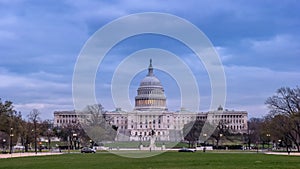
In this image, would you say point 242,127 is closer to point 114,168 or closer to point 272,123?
point 272,123

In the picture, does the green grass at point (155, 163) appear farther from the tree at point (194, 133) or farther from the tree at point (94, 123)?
the tree at point (194, 133)

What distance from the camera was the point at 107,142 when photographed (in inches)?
4904

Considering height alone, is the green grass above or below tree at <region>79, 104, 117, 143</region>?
below

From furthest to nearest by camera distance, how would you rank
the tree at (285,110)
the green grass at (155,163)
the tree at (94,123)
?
the tree at (94,123) → the tree at (285,110) → the green grass at (155,163)

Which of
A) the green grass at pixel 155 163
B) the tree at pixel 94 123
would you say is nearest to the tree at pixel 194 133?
the tree at pixel 94 123

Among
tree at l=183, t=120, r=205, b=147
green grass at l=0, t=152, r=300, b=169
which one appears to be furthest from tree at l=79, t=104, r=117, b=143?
green grass at l=0, t=152, r=300, b=169

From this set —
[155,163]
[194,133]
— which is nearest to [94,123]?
[194,133]

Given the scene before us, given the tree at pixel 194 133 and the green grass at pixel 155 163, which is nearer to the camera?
the green grass at pixel 155 163

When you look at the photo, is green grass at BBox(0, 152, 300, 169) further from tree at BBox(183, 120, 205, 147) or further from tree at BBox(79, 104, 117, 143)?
tree at BBox(183, 120, 205, 147)

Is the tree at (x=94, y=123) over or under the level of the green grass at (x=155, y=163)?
over

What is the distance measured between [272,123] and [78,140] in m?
51.5

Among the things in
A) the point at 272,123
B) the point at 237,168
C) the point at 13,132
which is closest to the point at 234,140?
the point at 272,123

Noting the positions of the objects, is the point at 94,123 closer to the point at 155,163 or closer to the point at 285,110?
the point at 285,110

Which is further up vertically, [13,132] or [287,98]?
[287,98]
